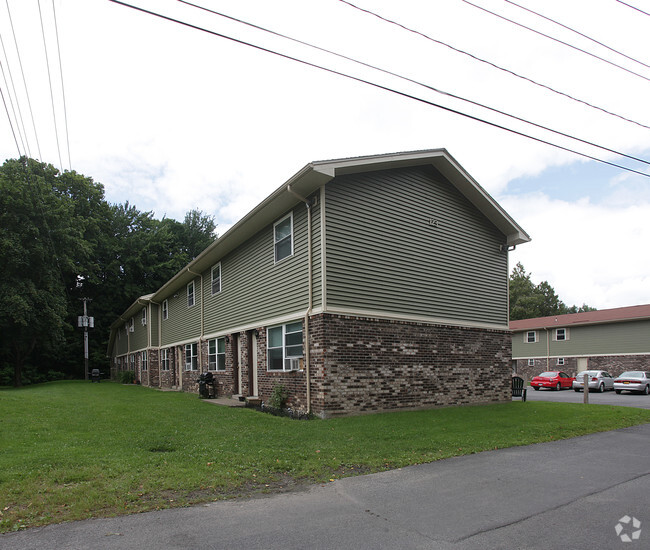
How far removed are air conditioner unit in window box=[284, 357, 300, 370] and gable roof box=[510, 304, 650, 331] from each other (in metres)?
26.5

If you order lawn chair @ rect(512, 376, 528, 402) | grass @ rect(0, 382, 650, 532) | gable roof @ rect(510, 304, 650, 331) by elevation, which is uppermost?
gable roof @ rect(510, 304, 650, 331)

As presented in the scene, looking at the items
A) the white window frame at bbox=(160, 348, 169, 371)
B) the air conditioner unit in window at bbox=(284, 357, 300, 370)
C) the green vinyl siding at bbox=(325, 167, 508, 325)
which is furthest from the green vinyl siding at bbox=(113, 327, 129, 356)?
the green vinyl siding at bbox=(325, 167, 508, 325)

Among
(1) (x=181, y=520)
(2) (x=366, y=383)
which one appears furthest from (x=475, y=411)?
(1) (x=181, y=520)

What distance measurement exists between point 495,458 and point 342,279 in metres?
5.40

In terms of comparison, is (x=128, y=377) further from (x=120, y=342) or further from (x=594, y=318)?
(x=594, y=318)

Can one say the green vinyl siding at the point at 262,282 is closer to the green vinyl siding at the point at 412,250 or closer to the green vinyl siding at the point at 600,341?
the green vinyl siding at the point at 412,250

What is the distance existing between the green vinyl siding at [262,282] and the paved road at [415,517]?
6002mm

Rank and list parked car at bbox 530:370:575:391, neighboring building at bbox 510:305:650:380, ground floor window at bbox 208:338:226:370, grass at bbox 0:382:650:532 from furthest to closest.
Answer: neighboring building at bbox 510:305:650:380
parked car at bbox 530:370:575:391
ground floor window at bbox 208:338:226:370
grass at bbox 0:382:650:532

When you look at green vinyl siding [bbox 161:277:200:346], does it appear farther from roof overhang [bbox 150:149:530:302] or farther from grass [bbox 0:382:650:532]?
grass [bbox 0:382:650:532]

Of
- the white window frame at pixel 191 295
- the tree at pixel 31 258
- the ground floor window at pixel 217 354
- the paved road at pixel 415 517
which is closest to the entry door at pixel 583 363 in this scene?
the ground floor window at pixel 217 354

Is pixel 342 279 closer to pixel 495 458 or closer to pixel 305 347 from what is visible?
pixel 305 347

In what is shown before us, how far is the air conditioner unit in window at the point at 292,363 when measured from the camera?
12141 mm

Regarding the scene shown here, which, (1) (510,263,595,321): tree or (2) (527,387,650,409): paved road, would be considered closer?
(2) (527,387,650,409): paved road

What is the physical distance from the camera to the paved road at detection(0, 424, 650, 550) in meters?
4.31
